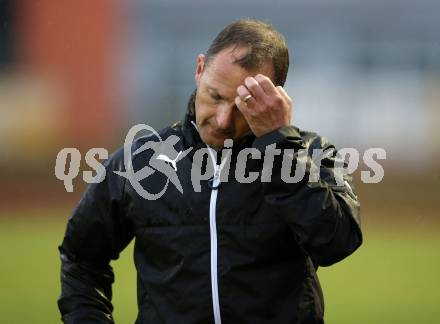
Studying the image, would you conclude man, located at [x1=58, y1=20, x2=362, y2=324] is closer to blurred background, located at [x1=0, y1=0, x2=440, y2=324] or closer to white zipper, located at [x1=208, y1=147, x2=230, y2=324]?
white zipper, located at [x1=208, y1=147, x2=230, y2=324]

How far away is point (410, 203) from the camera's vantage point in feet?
51.8

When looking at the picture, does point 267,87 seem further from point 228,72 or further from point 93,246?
point 93,246

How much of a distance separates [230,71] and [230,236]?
0.49 m

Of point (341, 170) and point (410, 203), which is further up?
point (341, 170)

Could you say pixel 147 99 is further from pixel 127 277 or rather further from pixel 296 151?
pixel 296 151

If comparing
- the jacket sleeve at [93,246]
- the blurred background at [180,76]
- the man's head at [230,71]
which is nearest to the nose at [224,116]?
the man's head at [230,71]

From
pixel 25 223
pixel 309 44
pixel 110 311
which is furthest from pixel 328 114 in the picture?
pixel 110 311

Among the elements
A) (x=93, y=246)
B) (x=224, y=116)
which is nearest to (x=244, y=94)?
(x=224, y=116)

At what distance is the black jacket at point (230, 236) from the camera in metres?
2.61

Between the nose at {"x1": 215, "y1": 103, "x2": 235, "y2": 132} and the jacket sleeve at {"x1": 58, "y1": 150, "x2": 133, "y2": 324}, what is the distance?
38 centimetres

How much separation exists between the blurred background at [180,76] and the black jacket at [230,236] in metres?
12.8

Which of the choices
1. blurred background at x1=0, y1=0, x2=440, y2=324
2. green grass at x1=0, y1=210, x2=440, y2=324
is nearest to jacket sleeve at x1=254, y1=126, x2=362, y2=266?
green grass at x1=0, y1=210, x2=440, y2=324

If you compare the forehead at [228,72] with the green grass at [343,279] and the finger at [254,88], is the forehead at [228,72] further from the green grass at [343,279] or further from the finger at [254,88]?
the green grass at [343,279]

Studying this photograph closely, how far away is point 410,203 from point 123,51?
334 inches
